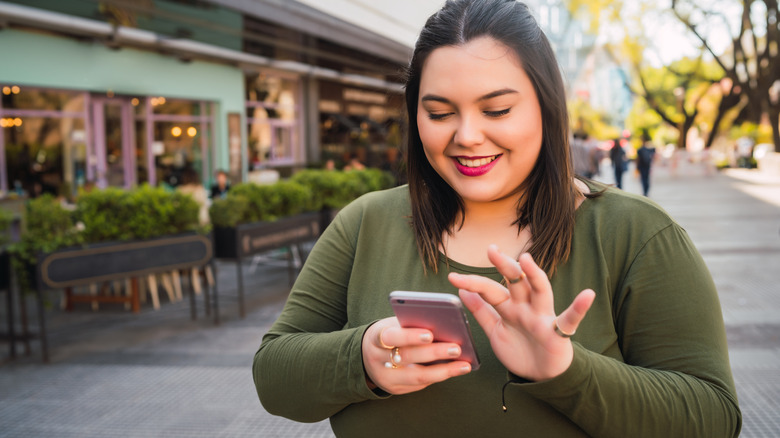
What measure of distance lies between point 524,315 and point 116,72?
13813 millimetres

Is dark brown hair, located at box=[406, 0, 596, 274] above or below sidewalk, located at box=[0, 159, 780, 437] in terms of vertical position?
above

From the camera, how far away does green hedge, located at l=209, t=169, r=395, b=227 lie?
21.9 feet

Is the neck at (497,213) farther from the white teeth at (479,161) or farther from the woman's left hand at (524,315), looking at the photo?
the woman's left hand at (524,315)

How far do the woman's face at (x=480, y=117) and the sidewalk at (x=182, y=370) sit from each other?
298cm

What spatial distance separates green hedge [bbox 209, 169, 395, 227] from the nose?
5.54 m

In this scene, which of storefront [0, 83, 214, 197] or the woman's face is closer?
the woman's face

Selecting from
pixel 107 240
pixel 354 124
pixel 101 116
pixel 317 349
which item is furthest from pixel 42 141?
pixel 317 349

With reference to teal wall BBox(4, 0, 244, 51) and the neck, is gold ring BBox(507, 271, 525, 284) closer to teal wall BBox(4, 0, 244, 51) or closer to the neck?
the neck

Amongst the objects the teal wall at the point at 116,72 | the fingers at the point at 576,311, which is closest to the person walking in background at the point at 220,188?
the teal wall at the point at 116,72

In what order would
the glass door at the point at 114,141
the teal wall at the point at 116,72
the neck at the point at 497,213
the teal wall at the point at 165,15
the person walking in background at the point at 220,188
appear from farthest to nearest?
the glass door at the point at 114,141 < the teal wall at the point at 116,72 < the teal wall at the point at 165,15 < the person walking in background at the point at 220,188 < the neck at the point at 497,213

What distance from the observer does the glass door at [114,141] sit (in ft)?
42.6

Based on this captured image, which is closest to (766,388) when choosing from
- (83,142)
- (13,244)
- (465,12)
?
(465,12)

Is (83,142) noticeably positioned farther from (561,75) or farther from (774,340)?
(561,75)

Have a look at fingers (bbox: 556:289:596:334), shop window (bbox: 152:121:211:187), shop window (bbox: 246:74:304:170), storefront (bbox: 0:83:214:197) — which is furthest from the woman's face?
shop window (bbox: 246:74:304:170)
